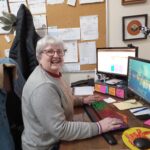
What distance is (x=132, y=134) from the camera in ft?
3.84

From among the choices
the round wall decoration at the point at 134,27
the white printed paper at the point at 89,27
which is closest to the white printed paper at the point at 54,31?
the white printed paper at the point at 89,27

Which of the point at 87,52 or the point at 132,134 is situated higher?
the point at 87,52

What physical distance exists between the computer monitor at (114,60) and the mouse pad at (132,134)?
780mm

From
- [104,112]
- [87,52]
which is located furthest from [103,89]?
[87,52]

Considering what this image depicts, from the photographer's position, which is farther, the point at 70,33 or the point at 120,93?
the point at 70,33

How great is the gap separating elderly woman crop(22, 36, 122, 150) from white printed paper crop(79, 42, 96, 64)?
95cm

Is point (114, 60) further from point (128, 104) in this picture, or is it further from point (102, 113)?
point (102, 113)

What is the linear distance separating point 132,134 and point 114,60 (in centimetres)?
93

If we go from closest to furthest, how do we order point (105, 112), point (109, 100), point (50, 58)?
1. point (50, 58)
2. point (105, 112)
3. point (109, 100)

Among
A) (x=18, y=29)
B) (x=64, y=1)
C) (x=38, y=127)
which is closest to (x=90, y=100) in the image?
(x=38, y=127)

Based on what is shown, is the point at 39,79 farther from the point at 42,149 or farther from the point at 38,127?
the point at 42,149

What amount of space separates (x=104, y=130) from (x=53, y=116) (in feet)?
0.92

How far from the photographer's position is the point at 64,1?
7.42 feet

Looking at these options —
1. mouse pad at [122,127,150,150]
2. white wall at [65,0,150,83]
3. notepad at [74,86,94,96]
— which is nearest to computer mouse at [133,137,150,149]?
mouse pad at [122,127,150,150]
